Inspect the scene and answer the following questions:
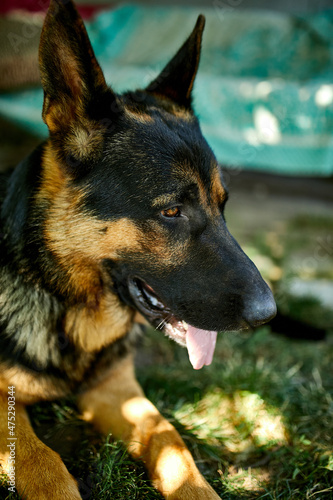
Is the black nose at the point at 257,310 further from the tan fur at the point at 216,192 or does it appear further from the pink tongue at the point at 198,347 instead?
the tan fur at the point at 216,192

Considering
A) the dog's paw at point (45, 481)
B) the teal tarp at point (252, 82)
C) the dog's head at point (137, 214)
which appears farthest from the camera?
the teal tarp at point (252, 82)

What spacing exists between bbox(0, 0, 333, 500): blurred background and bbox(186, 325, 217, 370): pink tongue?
50cm

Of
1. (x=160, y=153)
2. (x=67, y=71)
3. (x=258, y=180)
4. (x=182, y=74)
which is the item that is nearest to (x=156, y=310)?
(x=160, y=153)

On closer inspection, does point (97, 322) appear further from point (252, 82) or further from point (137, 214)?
point (252, 82)

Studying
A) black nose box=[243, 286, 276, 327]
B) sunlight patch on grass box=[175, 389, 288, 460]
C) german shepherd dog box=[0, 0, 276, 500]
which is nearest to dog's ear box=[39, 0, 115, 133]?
german shepherd dog box=[0, 0, 276, 500]

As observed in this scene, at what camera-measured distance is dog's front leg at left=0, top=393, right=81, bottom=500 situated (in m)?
1.82

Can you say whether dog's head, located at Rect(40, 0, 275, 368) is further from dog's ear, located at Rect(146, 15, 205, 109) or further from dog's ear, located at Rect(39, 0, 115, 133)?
dog's ear, located at Rect(146, 15, 205, 109)

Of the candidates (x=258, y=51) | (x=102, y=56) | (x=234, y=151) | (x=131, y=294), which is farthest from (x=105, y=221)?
(x=258, y=51)

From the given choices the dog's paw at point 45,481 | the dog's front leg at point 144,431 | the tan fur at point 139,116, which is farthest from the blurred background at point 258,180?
the tan fur at point 139,116

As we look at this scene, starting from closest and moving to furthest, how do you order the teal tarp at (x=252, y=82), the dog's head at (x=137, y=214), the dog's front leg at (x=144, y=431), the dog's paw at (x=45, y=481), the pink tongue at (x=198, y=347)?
1. the dog's paw at (x=45, y=481)
2. the dog's front leg at (x=144, y=431)
3. the dog's head at (x=137, y=214)
4. the pink tongue at (x=198, y=347)
5. the teal tarp at (x=252, y=82)

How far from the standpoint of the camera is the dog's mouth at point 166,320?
2297 mm

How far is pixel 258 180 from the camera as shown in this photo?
652cm

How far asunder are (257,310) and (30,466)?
128 cm

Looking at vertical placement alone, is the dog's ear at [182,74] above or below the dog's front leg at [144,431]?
above
